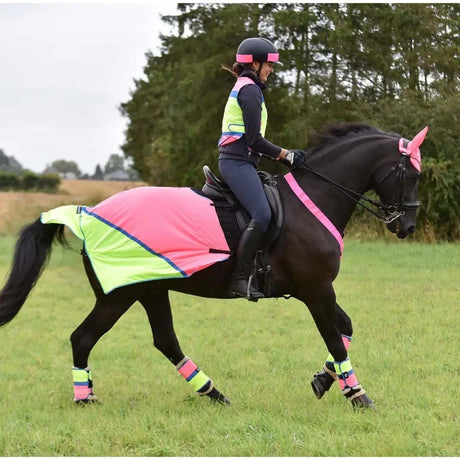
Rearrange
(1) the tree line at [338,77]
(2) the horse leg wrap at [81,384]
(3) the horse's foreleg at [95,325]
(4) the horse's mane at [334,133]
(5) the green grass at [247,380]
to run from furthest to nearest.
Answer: (1) the tree line at [338,77] → (4) the horse's mane at [334,133] → (2) the horse leg wrap at [81,384] → (3) the horse's foreleg at [95,325] → (5) the green grass at [247,380]

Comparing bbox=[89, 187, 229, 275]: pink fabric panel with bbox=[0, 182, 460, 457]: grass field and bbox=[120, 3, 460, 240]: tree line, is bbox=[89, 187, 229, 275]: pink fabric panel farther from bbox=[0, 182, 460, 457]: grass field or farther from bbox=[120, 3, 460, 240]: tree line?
bbox=[120, 3, 460, 240]: tree line

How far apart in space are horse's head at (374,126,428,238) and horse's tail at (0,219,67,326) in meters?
2.99

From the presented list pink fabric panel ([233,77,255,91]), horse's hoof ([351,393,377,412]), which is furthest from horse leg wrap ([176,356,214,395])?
pink fabric panel ([233,77,255,91])

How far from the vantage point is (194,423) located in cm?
515

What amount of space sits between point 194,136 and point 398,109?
905 centimetres

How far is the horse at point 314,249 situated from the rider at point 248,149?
0.79 ft

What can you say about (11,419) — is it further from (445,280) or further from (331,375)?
(445,280)

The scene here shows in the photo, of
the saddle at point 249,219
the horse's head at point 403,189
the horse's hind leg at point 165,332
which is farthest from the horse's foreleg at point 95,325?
the horse's head at point 403,189

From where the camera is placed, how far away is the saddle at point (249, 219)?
5.63m

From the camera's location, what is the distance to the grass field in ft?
15.6

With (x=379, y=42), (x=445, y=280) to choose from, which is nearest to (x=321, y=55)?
Answer: (x=379, y=42)

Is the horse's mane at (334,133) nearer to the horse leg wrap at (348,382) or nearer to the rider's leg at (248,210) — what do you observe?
Answer: the rider's leg at (248,210)

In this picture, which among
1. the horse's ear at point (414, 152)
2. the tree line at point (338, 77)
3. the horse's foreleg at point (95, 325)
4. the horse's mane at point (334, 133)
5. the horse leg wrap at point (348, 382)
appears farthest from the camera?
the tree line at point (338, 77)

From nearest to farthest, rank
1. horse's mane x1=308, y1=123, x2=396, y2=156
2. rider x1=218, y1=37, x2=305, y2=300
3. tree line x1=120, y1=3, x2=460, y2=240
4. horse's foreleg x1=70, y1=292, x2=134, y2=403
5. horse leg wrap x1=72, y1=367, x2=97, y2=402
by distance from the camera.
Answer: rider x1=218, y1=37, x2=305, y2=300
horse's foreleg x1=70, y1=292, x2=134, y2=403
horse leg wrap x1=72, y1=367, x2=97, y2=402
horse's mane x1=308, y1=123, x2=396, y2=156
tree line x1=120, y1=3, x2=460, y2=240
